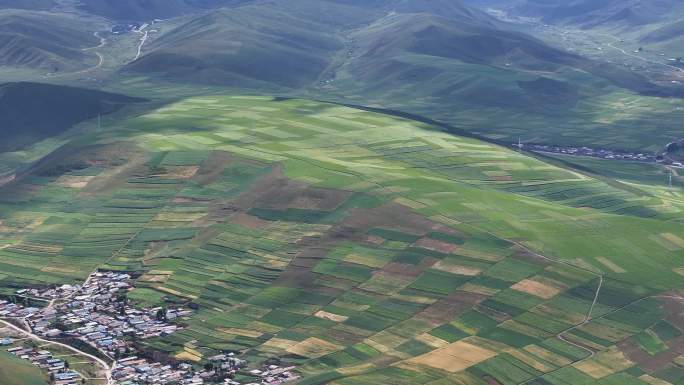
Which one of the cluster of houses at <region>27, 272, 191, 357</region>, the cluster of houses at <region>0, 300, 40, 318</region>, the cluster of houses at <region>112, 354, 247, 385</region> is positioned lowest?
the cluster of houses at <region>0, 300, 40, 318</region>

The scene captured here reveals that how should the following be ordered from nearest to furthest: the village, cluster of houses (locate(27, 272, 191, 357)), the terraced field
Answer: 1. the village
2. the terraced field
3. cluster of houses (locate(27, 272, 191, 357))

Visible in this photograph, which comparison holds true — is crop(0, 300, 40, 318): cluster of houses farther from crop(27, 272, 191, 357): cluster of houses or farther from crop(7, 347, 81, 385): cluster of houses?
crop(7, 347, 81, 385): cluster of houses

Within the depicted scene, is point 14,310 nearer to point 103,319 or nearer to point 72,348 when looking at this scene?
point 103,319

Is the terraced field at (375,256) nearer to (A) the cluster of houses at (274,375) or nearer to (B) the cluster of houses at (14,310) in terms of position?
(A) the cluster of houses at (274,375)

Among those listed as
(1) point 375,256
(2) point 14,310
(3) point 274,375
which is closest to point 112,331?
(2) point 14,310

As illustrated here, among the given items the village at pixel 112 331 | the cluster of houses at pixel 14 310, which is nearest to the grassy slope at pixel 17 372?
the village at pixel 112 331

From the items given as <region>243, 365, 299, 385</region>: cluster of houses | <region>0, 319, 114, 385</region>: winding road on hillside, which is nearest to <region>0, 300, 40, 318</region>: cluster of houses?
<region>0, 319, 114, 385</region>: winding road on hillside
